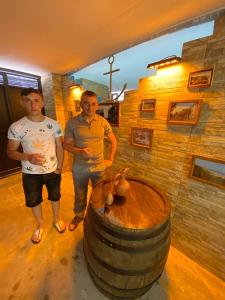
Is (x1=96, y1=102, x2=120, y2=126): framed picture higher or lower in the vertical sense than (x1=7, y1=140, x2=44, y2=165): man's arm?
higher

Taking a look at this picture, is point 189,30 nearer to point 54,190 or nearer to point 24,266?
point 54,190

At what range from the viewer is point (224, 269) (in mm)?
1224

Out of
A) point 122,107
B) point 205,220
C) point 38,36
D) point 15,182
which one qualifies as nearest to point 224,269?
point 205,220

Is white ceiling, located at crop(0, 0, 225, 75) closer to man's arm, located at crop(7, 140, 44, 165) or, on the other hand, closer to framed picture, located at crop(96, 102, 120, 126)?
framed picture, located at crop(96, 102, 120, 126)

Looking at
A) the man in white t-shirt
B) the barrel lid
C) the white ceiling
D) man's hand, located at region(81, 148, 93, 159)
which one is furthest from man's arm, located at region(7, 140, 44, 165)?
the white ceiling

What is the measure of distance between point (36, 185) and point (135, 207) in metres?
1.04

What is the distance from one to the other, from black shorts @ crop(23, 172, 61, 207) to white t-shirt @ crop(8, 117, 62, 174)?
0.07m

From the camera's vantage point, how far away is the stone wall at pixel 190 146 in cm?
109

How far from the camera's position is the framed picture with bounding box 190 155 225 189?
1132mm

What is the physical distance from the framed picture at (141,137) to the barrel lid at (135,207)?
556 mm

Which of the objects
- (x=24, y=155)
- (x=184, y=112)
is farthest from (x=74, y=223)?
(x=184, y=112)

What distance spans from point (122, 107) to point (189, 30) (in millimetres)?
966

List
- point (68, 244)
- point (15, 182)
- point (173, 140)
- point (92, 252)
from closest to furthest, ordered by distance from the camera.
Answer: point (92, 252) < point (173, 140) < point (68, 244) < point (15, 182)

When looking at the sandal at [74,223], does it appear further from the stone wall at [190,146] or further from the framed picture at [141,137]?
the framed picture at [141,137]
